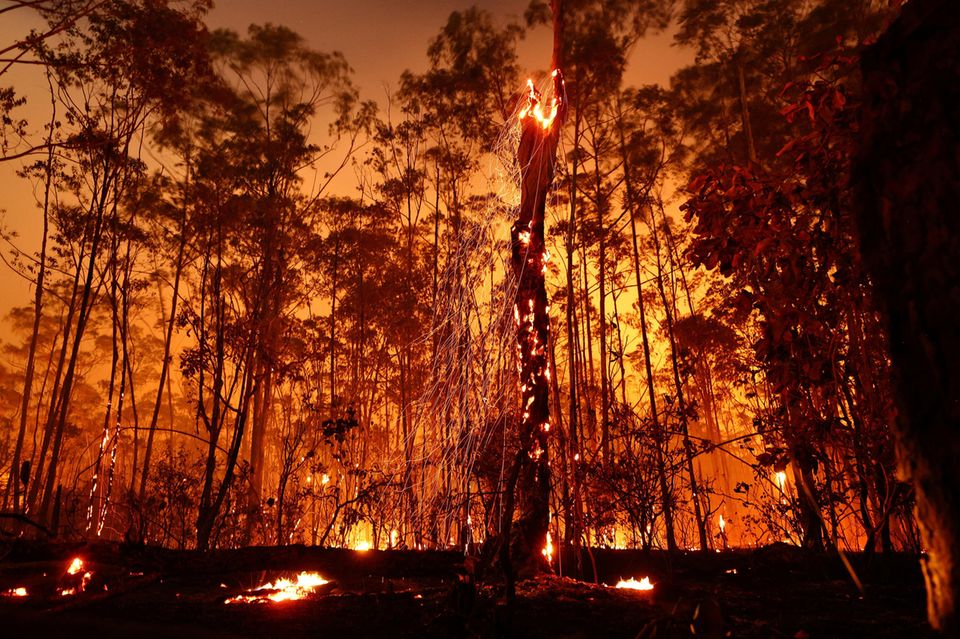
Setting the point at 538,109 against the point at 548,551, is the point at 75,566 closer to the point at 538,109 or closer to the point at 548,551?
the point at 548,551

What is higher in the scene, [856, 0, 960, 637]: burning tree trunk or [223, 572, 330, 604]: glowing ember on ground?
[856, 0, 960, 637]: burning tree trunk

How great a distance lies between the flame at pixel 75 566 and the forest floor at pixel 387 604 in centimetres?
→ 2

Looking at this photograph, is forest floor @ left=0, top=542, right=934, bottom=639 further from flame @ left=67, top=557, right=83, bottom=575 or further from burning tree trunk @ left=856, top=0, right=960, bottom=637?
burning tree trunk @ left=856, top=0, right=960, bottom=637

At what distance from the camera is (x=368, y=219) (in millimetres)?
16984

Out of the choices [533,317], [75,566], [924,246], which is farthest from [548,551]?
[924,246]

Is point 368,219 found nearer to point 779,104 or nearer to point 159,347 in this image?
point 779,104

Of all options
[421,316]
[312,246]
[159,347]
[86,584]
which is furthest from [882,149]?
[159,347]

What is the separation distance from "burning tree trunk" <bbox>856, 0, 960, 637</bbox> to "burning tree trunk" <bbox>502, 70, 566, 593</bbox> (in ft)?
7.40

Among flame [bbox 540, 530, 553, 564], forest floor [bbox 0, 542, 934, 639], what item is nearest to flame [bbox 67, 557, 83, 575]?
forest floor [bbox 0, 542, 934, 639]

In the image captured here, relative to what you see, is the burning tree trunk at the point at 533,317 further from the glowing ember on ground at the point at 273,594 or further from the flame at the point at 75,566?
the flame at the point at 75,566

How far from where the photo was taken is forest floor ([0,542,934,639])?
82.8 inches

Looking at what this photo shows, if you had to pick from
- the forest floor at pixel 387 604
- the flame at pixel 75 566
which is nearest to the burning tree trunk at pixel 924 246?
the forest floor at pixel 387 604

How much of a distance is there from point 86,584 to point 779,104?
14.7 metres

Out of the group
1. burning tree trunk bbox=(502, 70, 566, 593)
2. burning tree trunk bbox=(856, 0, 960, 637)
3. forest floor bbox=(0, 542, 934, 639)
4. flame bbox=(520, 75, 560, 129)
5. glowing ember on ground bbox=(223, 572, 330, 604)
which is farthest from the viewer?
flame bbox=(520, 75, 560, 129)
